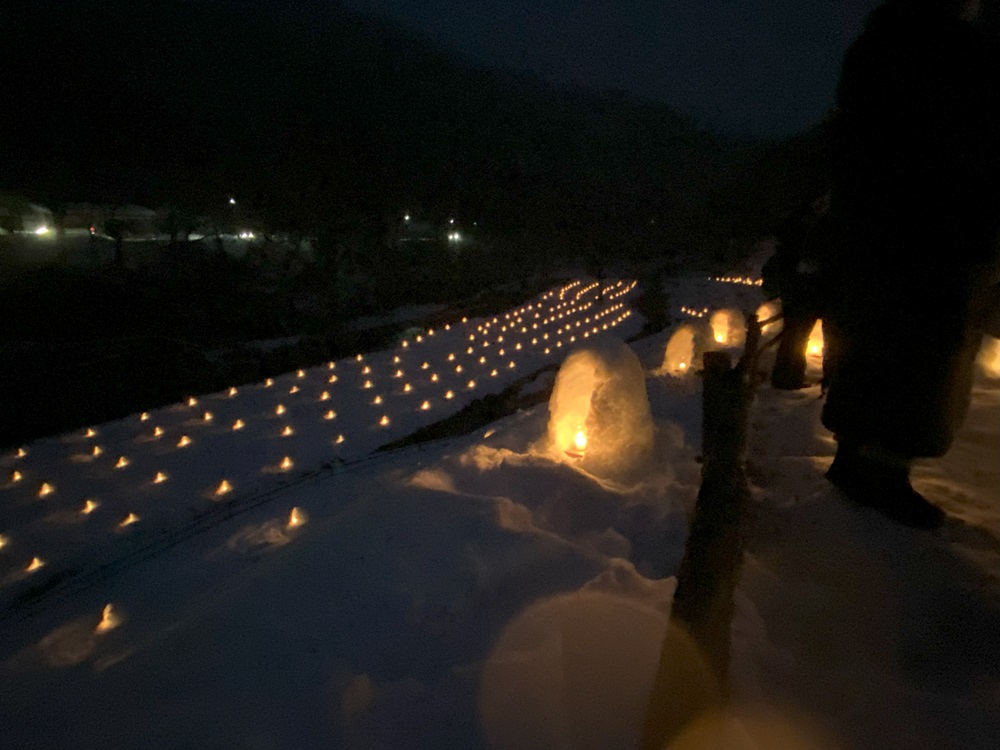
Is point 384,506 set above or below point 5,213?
below

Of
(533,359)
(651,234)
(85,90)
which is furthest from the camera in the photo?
(651,234)

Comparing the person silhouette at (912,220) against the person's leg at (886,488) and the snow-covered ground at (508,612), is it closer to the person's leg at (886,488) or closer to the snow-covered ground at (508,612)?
the person's leg at (886,488)

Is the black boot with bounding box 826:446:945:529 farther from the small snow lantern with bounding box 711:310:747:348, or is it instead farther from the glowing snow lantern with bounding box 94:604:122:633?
the small snow lantern with bounding box 711:310:747:348

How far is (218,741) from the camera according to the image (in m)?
2.27

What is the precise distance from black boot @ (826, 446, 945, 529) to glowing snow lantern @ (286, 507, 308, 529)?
4.43 metres

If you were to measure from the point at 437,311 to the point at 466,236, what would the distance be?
17.3m

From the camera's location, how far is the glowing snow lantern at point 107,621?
3787 mm

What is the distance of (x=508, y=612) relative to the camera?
2.87m

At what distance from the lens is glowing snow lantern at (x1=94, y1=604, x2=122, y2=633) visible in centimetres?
379

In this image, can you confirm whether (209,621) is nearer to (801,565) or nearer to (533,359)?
(801,565)

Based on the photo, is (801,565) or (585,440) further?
(585,440)

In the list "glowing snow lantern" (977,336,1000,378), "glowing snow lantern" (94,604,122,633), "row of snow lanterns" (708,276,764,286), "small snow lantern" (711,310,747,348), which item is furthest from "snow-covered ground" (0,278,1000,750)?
"row of snow lanterns" (708,276,764,286)

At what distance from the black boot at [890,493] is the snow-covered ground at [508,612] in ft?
0.31

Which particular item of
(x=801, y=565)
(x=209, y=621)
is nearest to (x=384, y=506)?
(x=209, y=621)
